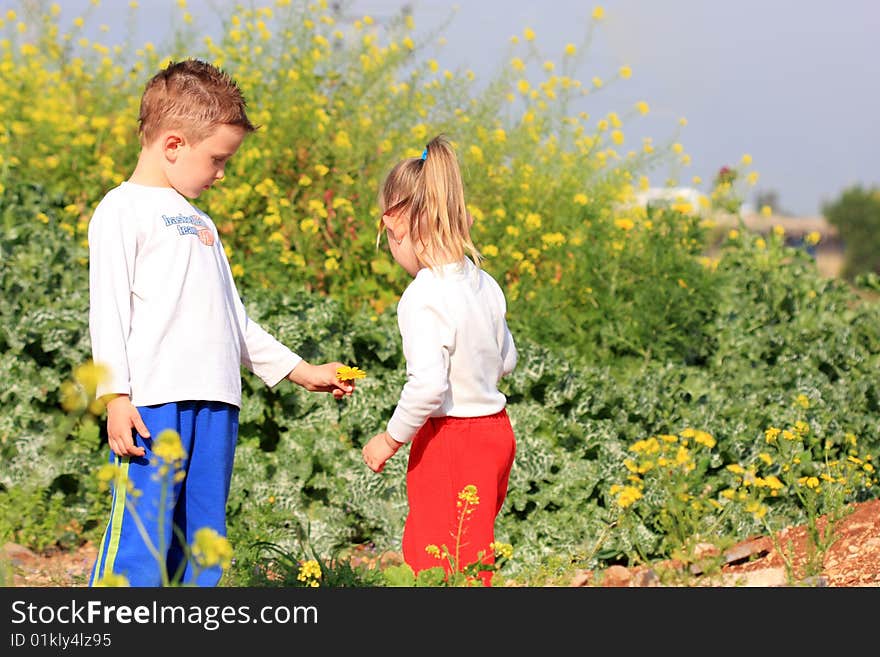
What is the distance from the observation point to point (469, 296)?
9.76ft

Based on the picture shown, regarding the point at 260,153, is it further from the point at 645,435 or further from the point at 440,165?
the point at 440,165

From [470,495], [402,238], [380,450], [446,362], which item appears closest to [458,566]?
[470,495]

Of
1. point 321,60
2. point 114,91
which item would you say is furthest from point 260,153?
point 114,91

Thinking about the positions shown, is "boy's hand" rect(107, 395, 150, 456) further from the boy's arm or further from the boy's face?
the boy's face

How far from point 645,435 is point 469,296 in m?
1.95

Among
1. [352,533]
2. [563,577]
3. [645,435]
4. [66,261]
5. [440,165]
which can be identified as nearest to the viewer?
[440,165]

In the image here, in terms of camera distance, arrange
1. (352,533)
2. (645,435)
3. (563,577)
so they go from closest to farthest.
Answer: (563,577) < (352,533) < (645,435)

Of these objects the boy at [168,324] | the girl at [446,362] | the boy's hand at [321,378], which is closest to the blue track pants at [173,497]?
the boy at [168,324]

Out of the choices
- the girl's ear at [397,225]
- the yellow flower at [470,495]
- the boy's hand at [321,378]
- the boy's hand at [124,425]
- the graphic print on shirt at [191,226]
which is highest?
the girl's ear at [397,225]

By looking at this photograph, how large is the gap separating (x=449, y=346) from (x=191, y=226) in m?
0.70

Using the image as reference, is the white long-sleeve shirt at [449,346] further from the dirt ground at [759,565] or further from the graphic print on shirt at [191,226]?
the dirt ground at [759,565]

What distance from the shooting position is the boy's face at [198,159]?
112 inches

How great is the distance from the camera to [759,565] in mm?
4172

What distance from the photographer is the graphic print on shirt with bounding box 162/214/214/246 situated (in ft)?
9.24
